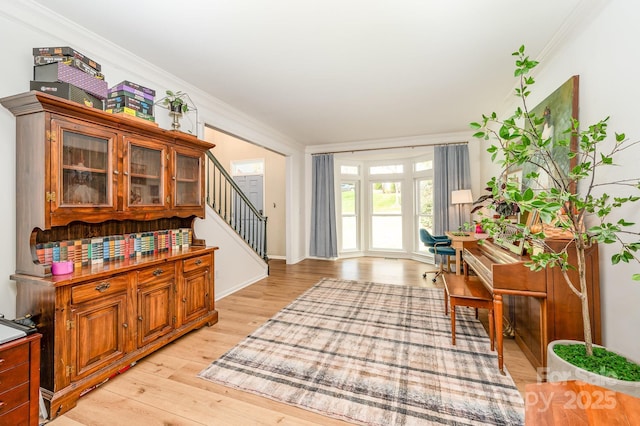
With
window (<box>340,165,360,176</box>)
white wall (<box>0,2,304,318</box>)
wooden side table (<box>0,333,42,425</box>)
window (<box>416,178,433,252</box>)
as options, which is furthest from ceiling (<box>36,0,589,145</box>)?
window (<box>340,165,360,176</box>)

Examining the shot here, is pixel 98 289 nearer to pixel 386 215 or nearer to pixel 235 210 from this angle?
pixel 235 210

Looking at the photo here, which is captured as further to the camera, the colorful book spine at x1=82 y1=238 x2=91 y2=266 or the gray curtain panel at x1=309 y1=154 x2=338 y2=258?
the gray curtain panel at x1=309 y1=154 x2=338 y2=258

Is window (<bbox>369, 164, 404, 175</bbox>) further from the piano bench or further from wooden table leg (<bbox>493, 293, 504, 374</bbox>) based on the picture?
wooden table leg (<bbox>493, 293, 504, 374</bbox>)

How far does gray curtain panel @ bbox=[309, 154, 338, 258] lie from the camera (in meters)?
6.18

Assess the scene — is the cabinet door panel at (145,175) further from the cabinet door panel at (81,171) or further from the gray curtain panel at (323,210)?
the gray curtain panel at (323,210)

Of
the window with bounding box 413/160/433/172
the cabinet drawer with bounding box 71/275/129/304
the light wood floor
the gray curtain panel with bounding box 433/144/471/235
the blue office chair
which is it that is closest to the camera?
the light wood floor

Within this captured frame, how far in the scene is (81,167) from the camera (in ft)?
6.08

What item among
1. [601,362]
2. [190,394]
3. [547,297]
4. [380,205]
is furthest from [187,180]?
[380,205]

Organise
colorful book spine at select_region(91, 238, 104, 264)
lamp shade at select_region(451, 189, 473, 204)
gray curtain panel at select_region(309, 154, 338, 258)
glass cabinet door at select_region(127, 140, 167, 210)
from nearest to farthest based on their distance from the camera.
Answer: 1. colorful book spine at select_region(91, 238, 104, 264)
2. glass cabinet door at select_region(127, 140, 167, 210)
3. lamp shade at select_region(451, 189, 473, 204)
4. gray curtain panel at select_region(309, 154, 338, 258)

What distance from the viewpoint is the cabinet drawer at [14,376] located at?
1305mm

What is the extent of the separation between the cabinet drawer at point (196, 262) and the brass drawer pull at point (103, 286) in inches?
25.7

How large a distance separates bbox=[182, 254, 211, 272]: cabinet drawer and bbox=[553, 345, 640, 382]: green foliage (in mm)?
2818

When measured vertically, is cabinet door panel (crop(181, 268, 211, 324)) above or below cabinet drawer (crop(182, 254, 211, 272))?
below

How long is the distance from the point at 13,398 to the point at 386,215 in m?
6.21
